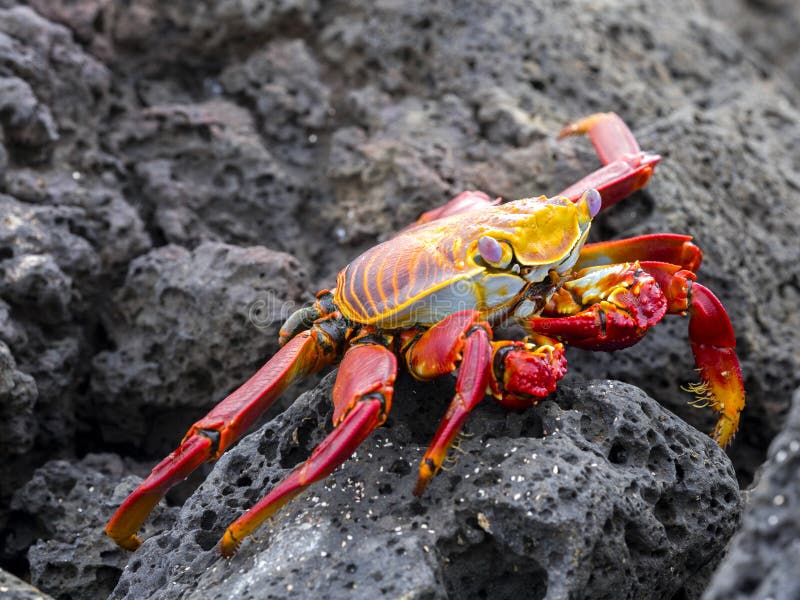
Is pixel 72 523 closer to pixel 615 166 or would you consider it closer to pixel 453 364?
pixel 453 364

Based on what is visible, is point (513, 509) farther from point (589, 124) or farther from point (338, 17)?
point (338, 17)

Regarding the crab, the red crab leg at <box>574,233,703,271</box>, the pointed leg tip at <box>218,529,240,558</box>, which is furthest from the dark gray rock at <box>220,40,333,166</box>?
the pointed leg tip at <box>218,529,240,558</box>

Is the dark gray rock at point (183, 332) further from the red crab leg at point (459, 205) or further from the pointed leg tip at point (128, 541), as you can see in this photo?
the pointed leg tip at point (128, 541)

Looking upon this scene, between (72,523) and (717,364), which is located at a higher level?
(72,523)

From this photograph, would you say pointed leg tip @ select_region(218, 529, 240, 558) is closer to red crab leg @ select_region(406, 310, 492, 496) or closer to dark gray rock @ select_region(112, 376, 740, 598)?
dark gray rock @ select_region(112, 376, 740, 598)

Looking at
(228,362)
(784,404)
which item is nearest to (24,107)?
(228,362)

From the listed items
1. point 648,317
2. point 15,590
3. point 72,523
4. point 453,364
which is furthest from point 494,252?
point 72,523
